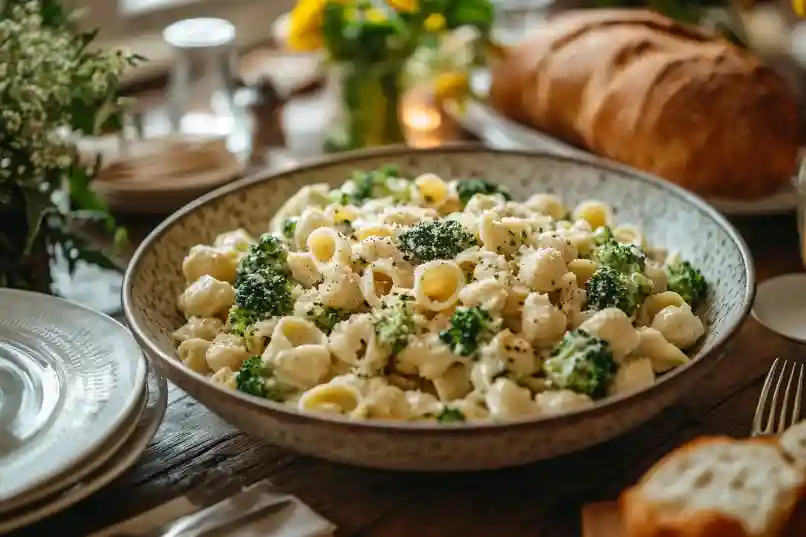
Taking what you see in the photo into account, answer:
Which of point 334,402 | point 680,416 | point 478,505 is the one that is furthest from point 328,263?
point 680,416

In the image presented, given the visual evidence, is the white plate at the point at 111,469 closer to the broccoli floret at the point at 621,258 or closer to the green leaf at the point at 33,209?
the green leaf at the point at 33,209

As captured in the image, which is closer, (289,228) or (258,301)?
(258,301)

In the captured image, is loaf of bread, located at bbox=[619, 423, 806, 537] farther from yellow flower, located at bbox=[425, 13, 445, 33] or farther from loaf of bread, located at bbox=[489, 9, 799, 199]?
yellow flower, located at bbox=[425, 13, 445, 33]

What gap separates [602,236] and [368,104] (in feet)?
2.73

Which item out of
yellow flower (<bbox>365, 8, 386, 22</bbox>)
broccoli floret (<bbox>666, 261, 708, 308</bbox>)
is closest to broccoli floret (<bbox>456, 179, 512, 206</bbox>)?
broccoli floret (<bbox>666, 261, 708, 308</bbox>)

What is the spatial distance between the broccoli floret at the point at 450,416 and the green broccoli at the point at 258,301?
29 cm

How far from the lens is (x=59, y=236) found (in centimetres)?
162

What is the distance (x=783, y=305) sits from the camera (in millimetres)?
1519

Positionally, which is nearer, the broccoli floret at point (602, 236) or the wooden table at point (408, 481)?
the wooden table at point (408, 481)

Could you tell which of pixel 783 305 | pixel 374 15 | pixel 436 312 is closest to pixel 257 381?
pixel 436 312

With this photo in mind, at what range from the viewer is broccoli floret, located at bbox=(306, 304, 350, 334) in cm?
125

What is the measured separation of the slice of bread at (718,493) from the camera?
94 centimetres

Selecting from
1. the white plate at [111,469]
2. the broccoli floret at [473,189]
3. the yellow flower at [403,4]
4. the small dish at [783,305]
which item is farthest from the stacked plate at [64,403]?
the yellow flower at [403,4]

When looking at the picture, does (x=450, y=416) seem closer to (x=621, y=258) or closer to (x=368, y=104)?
(x=621, y=258)
